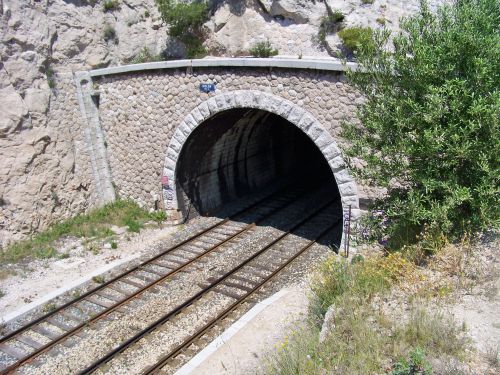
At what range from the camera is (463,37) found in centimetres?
807

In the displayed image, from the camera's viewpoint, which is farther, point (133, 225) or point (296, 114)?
point (133, 225)

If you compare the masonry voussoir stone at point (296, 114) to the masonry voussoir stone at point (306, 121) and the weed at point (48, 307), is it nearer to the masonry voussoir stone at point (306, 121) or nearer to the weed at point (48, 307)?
the masonry voussoir stone at point (306, 121)

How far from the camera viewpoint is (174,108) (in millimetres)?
15438

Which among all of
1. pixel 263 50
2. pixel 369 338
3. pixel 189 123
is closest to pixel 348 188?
pixel 189 123

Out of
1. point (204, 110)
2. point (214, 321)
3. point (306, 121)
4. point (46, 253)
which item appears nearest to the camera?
point (214, 321)

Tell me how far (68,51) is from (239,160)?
7845mm

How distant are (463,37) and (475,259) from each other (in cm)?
419

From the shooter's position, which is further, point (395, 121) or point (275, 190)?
point (275, 190)

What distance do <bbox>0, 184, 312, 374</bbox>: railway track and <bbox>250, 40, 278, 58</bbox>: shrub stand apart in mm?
6210

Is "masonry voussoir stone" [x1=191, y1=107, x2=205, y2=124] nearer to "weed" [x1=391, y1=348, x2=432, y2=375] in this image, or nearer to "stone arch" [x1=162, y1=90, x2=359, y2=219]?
"stone arch" [x1=162, y1=90, x2=359, y2=219]

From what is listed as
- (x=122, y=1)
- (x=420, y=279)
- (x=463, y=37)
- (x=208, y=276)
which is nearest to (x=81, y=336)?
(x=208, y=276)

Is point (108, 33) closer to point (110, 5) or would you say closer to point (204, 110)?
point (110, 5)

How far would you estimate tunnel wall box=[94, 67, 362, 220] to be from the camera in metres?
12.4

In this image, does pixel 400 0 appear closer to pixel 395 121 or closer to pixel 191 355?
pixel 395 121
